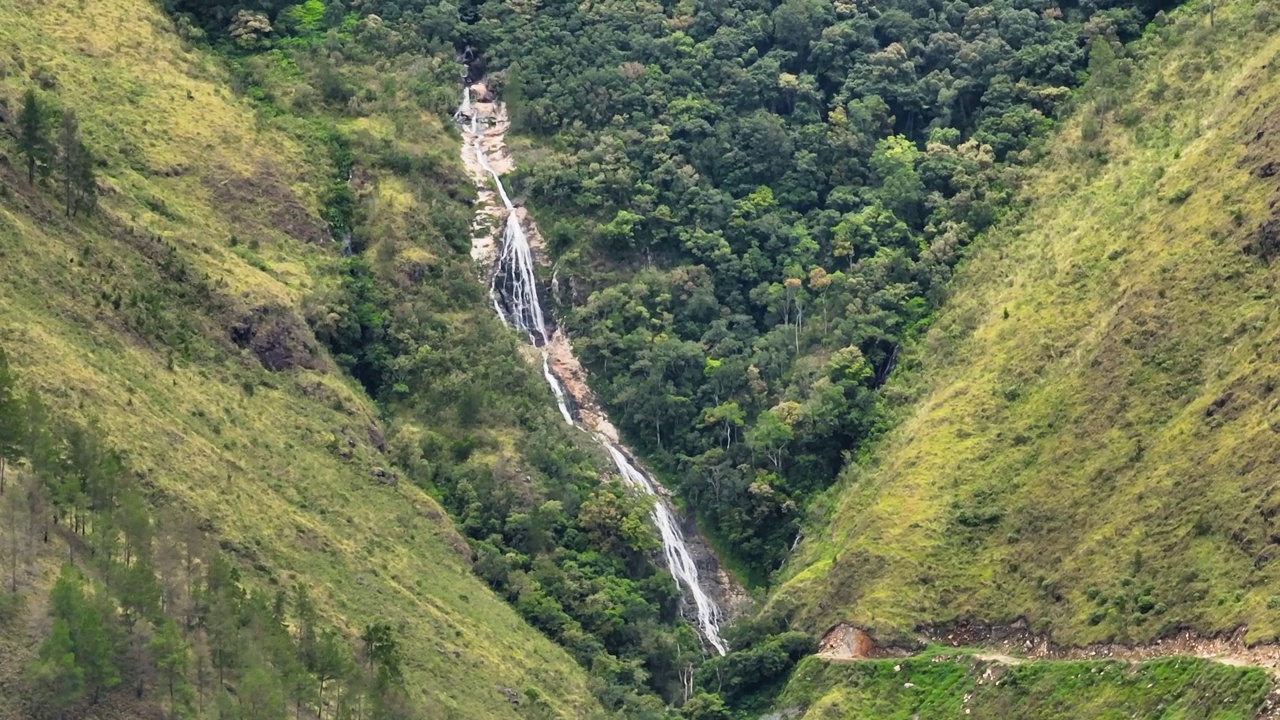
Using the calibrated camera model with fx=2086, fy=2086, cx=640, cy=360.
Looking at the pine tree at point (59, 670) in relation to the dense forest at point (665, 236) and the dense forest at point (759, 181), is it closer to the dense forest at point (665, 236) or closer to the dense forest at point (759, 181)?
the dense forest at point (665, 236)

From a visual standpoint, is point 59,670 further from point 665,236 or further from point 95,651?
point 665,236

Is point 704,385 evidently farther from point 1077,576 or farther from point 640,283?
point 1077,576

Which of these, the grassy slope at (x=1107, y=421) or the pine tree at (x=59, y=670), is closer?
the pine tree at (x=59, y=670)

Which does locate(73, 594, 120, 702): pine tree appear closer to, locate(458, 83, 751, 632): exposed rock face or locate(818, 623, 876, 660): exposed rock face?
locate(818, 623, 876, 660): exposed rock face

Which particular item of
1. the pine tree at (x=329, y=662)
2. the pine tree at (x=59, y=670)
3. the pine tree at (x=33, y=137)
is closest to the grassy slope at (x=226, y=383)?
the pine tree at (x=33, y=137)

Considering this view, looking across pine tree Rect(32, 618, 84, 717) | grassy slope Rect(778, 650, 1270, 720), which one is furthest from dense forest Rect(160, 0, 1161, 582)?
pine tree Rect(32, 618, 84, 717)
